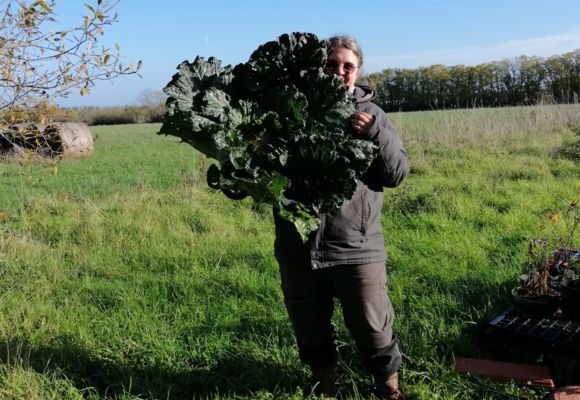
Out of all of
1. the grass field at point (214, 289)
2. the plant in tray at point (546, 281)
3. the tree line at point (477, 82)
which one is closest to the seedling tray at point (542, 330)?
the plant in tray at point (546, 281)

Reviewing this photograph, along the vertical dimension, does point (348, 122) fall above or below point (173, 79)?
below

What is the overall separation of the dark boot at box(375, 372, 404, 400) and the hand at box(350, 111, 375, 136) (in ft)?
4.21

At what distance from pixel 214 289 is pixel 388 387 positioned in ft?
6.08

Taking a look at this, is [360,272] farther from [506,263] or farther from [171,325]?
[506,263]

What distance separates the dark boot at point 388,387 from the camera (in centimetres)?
255

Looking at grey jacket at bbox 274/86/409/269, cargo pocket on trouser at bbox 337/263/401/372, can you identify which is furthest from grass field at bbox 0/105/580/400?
grey jacket at bbox 274/86/409/269

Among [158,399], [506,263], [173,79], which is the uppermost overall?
[173,79]

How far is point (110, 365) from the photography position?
3.07m

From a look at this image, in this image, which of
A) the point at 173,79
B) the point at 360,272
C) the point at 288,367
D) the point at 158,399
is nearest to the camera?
the point at 173,79

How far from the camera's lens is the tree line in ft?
76.4

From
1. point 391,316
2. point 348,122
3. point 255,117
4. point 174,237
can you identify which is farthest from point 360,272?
point 174,237

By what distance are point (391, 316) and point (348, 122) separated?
102 centimetres

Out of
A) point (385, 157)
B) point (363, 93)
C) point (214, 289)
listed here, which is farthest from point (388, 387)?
point (214, 289)

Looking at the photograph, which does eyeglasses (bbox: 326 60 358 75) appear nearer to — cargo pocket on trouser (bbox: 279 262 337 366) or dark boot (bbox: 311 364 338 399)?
cargo pocket on trouser (bbox: 279 262 337 366)
